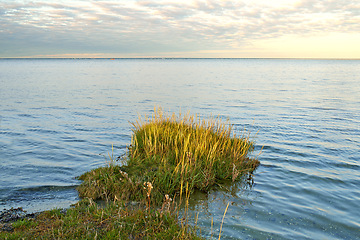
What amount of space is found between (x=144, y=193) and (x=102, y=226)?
1855mm

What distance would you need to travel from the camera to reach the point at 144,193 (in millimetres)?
6996

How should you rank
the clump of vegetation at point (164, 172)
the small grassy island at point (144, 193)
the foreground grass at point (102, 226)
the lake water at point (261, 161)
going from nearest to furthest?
the foreground grass at point (102, 226) < the small grassy island at point (144, 193) < the lake water at point (261, 161) < the clump of vegetation at point (164, 172)

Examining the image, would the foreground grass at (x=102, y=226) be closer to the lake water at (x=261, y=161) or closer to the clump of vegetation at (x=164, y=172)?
the clump of vegetation at (x=164, y=172)

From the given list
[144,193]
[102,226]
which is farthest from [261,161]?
[102,226]

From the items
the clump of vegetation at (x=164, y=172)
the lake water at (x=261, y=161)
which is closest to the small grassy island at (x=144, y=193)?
the clump of vegetation at (x=164, y=172)

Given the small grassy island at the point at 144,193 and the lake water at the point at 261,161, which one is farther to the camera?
the lake water at the point at 261,161

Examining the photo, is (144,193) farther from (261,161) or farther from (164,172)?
(261,161)

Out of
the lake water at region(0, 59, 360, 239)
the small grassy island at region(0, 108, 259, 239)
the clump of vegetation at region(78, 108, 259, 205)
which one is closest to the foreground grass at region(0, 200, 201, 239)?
the small grassy island at region(0, 108, 259, 239)

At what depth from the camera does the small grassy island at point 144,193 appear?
5043mm

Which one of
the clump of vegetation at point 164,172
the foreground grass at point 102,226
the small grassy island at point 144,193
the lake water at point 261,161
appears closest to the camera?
the foreground grass at point 102,226

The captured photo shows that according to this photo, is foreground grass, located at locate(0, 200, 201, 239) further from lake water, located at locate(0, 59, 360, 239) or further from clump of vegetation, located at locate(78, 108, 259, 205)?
lake water, located at locate(0, 59, 360, 239)

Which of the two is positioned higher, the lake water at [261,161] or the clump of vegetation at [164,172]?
the clump of vegetation at [164,172]

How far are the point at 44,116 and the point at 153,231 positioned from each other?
17.8 m

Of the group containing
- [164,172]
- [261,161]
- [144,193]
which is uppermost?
[164,172]
